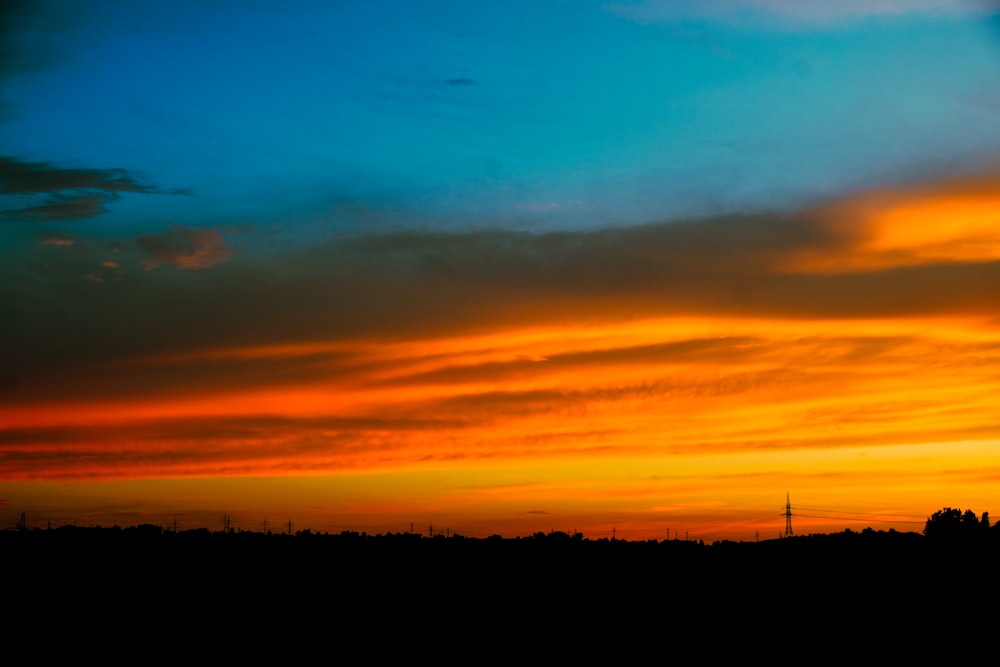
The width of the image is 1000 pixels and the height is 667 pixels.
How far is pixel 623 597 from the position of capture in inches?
3706

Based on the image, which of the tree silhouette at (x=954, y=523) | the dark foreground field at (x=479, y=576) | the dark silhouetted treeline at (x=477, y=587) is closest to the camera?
the dark silhouetted treeline at (x=477, y=587)

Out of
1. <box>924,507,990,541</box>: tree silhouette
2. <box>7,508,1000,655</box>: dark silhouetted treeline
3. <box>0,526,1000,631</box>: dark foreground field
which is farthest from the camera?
<box>924,507,990,541</box>: tree silhouette

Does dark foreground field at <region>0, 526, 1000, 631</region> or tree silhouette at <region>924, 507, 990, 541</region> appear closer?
dark foreground field at <region>0, 526, 1000, 631</region>

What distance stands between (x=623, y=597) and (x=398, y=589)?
19291mm

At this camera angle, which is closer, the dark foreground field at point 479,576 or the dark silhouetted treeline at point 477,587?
the dark silhouetted treeline at point 477,587

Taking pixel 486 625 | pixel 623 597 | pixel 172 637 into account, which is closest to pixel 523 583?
pixel 623 597

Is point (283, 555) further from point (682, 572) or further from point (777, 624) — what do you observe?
point (777, 624)

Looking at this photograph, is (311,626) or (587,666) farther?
(311,626)

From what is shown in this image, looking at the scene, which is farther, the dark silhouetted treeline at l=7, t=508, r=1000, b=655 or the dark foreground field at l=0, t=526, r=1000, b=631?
the dark foreground field at l=0, t=526, r=1000, b=631

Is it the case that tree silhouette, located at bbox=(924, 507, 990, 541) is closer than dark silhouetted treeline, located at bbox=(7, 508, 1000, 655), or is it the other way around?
dark silhouetted treeline, located at bbox=(7, 508, 1000, 655)

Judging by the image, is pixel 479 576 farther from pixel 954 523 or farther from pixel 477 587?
pixel 954 523

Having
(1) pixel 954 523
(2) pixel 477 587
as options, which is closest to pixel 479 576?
(2) pixel 477 587

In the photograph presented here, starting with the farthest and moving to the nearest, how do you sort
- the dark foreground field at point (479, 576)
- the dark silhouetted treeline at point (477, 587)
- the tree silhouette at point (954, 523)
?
the tree silhouette at point (954, 523) → the dark foreground field at point (479, 576) → the dark silhouetted treeline at point (477, 587)

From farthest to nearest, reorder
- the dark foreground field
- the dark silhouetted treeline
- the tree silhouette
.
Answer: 1. the tree silhouette
2. the dark foreground field
3. the dark silhouetted treeline
